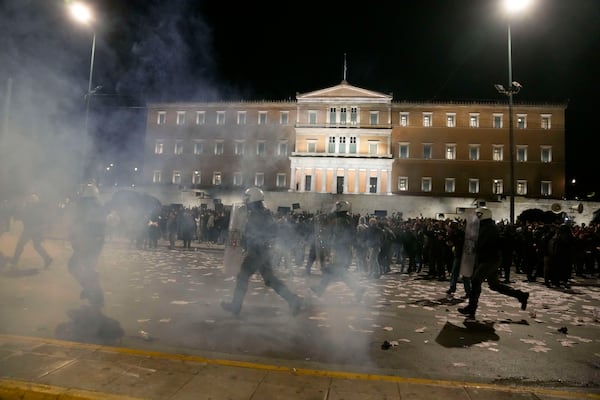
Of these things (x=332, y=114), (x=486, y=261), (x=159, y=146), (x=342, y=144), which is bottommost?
(x=486, y=261)

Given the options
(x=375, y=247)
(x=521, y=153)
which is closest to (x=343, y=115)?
(x=521, y=153)

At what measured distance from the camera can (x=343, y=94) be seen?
47.1m

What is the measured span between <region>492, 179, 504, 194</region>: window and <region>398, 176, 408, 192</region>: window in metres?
10.3

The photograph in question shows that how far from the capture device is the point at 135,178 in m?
47.8

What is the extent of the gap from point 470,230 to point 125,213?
52.2 ft

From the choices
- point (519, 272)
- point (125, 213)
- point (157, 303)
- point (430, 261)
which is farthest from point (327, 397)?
point (125, 213)

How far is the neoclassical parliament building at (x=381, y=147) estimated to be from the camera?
44750 mm

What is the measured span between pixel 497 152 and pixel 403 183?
11945mm

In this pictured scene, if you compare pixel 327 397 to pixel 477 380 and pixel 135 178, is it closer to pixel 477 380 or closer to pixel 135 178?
pixel 477 380

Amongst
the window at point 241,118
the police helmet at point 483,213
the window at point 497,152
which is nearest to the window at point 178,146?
the window at point 241,118

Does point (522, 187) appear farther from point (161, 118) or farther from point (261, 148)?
point (161, 118)

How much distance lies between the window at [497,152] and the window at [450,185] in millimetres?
5616

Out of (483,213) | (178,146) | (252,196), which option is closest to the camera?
(252,196)

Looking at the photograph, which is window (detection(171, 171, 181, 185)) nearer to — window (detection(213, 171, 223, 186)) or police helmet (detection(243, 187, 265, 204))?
window (detection(213, 171, 223, 186))
